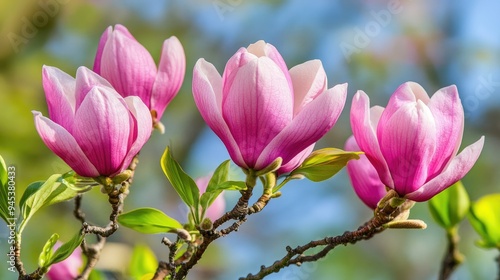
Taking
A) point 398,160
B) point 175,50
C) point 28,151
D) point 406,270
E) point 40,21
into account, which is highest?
point 40,21

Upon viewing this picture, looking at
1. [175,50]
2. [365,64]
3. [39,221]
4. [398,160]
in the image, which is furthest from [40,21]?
[398,160]

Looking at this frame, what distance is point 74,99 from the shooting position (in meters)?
0.46

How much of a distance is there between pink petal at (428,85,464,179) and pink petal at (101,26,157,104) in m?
0.22

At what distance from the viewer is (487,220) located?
2.18 ft

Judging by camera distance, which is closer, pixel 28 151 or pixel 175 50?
pixel 175 50

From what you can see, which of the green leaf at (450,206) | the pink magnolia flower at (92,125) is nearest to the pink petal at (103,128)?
the pink magnolia flower at (92,125)

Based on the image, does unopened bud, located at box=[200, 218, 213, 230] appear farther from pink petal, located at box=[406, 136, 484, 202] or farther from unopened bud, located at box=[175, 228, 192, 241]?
pink petal, located at box=[406, 136, 484, 202]

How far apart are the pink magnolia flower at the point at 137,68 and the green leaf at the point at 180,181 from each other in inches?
3.2

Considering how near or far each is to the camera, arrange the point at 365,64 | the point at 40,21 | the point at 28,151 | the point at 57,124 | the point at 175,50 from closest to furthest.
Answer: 1. the point at 57,124
2. the point at 175,50
3. the point at 28,151
4. the point at 40,21
5. the point at 365,64

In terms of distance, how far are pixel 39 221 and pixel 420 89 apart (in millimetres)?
1960

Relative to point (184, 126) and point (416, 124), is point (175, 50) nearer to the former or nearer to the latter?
point (416, 124)

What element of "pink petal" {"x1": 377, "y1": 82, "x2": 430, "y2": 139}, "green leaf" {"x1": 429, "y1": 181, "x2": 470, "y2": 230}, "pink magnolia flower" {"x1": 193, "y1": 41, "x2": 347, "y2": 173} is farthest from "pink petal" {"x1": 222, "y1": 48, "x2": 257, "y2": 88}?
"green leaf" {"x1": 429, "y1": 181, "x2": 470, "y2": 230}

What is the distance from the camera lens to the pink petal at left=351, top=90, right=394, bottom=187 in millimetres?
451

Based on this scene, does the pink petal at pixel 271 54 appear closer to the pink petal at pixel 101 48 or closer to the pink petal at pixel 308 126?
the pink petal at pixel 308 126
